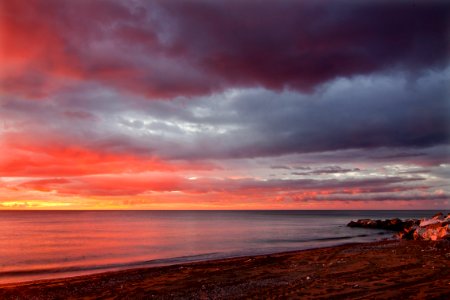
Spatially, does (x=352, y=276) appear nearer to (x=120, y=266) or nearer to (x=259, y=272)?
(x=259, y=272)

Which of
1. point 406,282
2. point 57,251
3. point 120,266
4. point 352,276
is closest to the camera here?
point 406,282

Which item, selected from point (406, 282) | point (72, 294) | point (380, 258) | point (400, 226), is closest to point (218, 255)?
point (380, 258)

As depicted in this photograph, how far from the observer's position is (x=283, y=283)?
1980 centimetres

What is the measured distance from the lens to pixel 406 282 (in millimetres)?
17641

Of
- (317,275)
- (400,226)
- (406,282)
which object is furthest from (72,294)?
(400,226)

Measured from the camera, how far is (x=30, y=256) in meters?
45.1

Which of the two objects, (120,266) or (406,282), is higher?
(406,282)

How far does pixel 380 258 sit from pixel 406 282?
10.0 meters

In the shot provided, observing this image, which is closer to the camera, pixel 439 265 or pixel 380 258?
pixel 439 265

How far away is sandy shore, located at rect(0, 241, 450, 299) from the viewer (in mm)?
16406

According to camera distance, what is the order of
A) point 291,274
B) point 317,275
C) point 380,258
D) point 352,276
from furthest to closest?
1. point 380,258
2. point 291,274
3. point 317,275
4. point 352,276

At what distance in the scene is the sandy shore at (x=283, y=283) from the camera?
1641cm

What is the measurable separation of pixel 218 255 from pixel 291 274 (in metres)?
20.7

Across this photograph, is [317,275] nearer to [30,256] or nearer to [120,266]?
[120,266]
